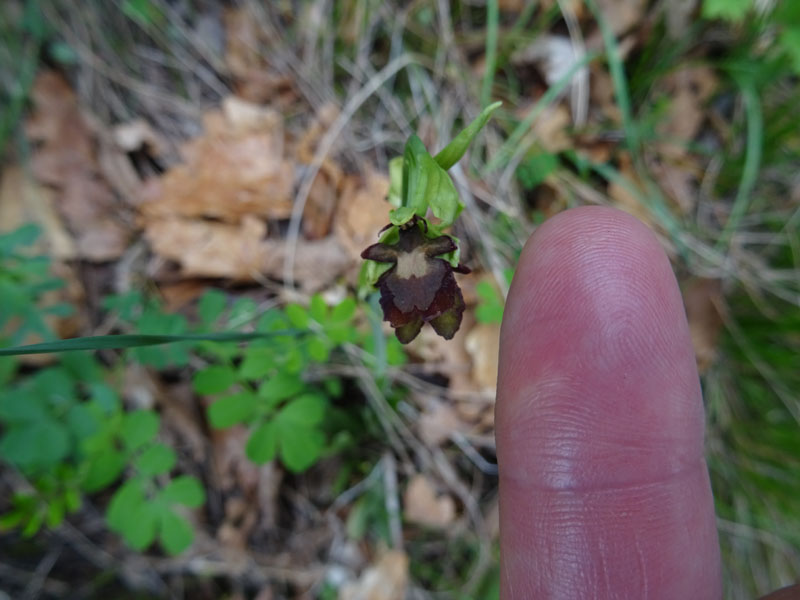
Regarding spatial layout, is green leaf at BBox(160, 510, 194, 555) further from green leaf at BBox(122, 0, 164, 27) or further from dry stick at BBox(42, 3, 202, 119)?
green leaf at BBox(122, 0, 164, 27)

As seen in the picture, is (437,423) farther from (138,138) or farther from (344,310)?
(138,138)

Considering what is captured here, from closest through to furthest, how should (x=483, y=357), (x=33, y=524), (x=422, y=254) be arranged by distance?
(x=422, y=254) < (x=33, y=524) < (x=483, y=357)

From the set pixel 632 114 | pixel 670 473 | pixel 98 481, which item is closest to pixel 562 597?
pixel 670 473

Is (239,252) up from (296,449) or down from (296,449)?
up

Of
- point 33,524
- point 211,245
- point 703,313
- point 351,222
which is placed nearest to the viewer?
point 33,524

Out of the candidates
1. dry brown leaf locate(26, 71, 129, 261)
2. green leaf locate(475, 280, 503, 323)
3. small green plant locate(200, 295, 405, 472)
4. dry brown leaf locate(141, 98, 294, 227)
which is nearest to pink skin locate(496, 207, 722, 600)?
green leaf locate(475, 280, 503, 323)


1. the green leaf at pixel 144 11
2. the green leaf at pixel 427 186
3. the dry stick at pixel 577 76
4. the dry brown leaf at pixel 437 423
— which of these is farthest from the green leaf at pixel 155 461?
the dry stick at pixel 577 76

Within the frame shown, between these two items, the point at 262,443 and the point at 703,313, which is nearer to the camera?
the point at 262,443

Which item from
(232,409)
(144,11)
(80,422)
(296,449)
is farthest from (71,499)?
(144,11)
